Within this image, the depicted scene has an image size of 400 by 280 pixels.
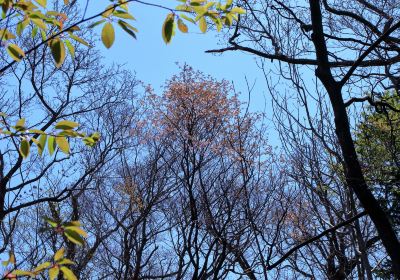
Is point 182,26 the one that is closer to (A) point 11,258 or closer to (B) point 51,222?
(B) point 51,222

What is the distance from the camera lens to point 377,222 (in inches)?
69.3

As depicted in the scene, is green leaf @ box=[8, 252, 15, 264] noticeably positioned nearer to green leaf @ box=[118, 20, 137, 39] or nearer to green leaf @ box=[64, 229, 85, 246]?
green leaf @ box=[64, 229, 85, 246]

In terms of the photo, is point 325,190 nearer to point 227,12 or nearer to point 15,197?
point 227,12

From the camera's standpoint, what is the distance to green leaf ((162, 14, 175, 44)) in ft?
4.02

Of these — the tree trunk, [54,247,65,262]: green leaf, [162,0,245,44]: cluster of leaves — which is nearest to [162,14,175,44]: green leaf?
[162,0,245,44]: cluster of leaves

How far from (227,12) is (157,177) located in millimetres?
7283

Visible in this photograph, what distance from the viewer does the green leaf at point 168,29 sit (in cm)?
123

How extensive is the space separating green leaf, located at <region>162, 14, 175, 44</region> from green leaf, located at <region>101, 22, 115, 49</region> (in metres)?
0.14

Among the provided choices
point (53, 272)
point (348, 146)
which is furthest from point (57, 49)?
point (348, 146)

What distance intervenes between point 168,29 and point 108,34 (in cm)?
16

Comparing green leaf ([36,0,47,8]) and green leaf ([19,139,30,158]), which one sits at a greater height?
green leaf ([36,0,47,8])

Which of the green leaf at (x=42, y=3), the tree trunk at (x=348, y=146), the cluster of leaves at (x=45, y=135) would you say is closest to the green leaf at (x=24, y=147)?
the cluster of leaves at (x=45, y=135)

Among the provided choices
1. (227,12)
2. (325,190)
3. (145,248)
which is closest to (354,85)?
(325,190)

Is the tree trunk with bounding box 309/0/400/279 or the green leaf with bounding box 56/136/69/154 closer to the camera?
the green leaf with bounding box 56/136/69/154
